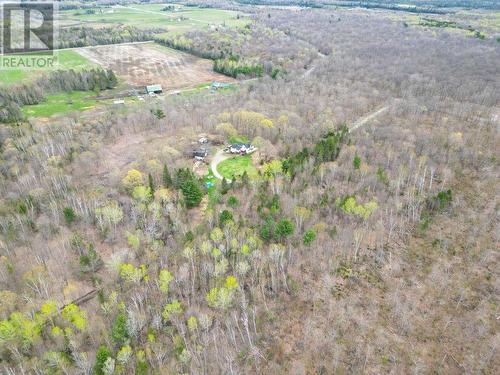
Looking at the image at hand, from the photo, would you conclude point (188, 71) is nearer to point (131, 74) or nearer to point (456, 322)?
point (131, 74)

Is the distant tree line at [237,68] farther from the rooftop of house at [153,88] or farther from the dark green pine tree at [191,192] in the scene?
the dark green pine tree at [191,192]

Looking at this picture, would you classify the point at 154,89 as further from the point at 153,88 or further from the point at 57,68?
the point at 57,68

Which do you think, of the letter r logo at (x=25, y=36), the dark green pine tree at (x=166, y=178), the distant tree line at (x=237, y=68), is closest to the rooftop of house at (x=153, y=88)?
the distant tree line at (x=237, y=68)

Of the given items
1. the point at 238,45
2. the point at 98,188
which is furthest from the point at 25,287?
the point at 238,45

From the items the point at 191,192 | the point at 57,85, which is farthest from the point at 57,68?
the point at 191,192

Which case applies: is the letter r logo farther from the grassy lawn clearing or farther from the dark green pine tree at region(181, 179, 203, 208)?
the dark green pine tree at region(181, 179, 203, 208)
